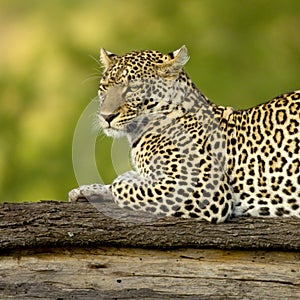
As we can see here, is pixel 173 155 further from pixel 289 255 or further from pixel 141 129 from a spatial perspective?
pixel 289 255

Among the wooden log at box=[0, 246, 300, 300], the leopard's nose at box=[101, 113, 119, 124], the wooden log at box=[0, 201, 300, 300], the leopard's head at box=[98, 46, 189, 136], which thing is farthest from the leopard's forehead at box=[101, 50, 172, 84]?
the wooden log at box=[0, 246, 300, 300]

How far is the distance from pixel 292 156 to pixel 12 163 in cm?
1222

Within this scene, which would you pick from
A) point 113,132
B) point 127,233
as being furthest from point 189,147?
point 127,233

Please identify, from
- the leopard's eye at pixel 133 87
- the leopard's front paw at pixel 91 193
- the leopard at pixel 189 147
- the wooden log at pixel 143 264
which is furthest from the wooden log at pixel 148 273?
the leopard's eye at pixel 133 87

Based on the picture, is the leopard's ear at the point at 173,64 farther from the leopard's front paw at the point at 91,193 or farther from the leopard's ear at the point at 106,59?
the leopard's front paw at the point at 91,193

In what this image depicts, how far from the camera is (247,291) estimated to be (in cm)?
846

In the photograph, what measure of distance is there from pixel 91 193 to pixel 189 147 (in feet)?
2.86

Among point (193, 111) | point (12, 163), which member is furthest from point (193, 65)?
point (193, 111)

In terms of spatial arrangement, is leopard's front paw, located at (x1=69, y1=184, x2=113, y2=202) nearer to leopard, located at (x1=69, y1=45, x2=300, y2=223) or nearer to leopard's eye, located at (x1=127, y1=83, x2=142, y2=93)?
leopard, located at (x1=69, y1=45, x2=300, y2=223)

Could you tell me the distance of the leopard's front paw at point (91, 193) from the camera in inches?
346

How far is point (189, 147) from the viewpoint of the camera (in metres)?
8.74

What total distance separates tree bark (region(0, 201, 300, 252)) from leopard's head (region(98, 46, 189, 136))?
2.72 ft

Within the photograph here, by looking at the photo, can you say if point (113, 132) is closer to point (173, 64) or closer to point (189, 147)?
point (189, 147)

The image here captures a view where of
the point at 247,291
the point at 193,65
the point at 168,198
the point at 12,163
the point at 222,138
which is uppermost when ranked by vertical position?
the point at 193,65
